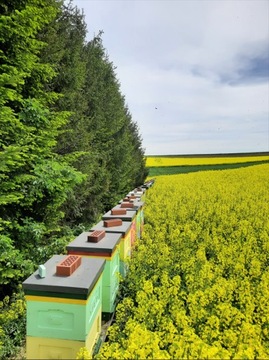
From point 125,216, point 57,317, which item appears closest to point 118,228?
point 125,216

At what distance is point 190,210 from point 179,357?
26.8 feet

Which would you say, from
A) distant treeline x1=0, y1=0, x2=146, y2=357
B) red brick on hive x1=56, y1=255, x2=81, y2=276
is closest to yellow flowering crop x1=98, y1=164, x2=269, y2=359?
red brick on hive x1=56, y1=255, x2=81, y2=276

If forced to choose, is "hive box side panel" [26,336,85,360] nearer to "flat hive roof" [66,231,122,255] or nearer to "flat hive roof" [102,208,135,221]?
"flat hive roof" [66,231,122,255]

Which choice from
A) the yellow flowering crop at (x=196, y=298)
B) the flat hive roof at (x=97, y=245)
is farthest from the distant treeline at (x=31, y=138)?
the yellow flowering crop at (x=196, y=298)

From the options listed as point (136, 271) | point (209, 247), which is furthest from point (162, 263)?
point (209, 247)

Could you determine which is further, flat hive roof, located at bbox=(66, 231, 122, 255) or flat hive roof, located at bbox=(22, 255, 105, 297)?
flat hive roof, located at bbox=(66, 231, 122, 255)

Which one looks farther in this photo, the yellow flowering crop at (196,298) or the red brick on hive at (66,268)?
the red brick on hive at (66,268)

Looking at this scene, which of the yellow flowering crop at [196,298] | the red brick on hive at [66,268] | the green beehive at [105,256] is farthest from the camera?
the green beehive at [105,256]

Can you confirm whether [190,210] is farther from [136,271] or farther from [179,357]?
[179,357]

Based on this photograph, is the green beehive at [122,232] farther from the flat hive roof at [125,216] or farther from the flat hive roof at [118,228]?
the flat hive roof at [125,216]

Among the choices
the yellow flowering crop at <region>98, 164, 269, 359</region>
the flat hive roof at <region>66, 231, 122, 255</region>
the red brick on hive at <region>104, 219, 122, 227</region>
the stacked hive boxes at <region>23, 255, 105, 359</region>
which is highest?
the red brick on hive at <region>104, 219, 122, 227</region>

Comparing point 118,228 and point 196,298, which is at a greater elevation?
point 118,228

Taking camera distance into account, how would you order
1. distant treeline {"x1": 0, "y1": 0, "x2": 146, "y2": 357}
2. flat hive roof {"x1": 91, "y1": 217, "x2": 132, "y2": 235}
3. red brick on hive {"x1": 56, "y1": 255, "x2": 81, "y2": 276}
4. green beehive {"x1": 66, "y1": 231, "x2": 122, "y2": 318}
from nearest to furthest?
red brick on hive {"x1": 56, "y1": 255, "x2": 81, "y2": 276} → green beehive {"x1": 66, "y1": 231, "x2": 122, "y2": 318} → distant treeline {"x1": 0, "y1": 0, "x2": 146, "y2": 357} → flat hive roof {"x1": 91, "y1": 217, "x2": 132, "y2": 235}

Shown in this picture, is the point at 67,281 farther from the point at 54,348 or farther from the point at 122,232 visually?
the point at 122,232
